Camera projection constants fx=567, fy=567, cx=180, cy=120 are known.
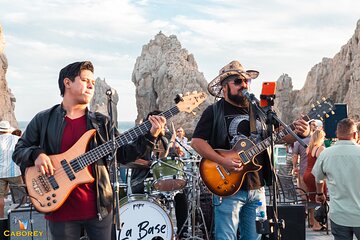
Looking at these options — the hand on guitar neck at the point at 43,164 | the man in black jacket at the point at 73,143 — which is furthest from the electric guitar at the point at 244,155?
the hand on guitar neck at the point at 43,164

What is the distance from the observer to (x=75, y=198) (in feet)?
14.4

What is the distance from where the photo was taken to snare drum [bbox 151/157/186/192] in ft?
25.5

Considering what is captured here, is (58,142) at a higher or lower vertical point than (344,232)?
higher

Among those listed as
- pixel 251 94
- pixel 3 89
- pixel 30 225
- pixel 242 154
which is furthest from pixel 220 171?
pixel 3 89

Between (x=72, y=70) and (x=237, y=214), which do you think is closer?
(x=72, y=70)

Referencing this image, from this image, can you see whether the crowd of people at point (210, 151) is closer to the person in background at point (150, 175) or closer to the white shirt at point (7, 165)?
the person in background at point (150, 175)

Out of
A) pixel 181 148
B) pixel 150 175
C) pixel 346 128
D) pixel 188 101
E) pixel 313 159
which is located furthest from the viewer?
pixel 181 148

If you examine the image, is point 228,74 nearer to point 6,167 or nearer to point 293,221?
point 293,221

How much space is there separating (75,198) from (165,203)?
3.94 meters

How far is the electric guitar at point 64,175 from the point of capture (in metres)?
4.38

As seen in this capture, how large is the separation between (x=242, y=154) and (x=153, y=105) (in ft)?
320

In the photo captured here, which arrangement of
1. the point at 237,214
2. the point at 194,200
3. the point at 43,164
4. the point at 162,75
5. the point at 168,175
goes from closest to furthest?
the point at 43,164, the point at 237,214, the point at 168,175, the point at 194,200, the point at 162,75

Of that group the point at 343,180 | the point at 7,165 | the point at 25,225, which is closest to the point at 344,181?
the point at 343,180

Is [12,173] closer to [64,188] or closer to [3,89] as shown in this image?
[64,188]
